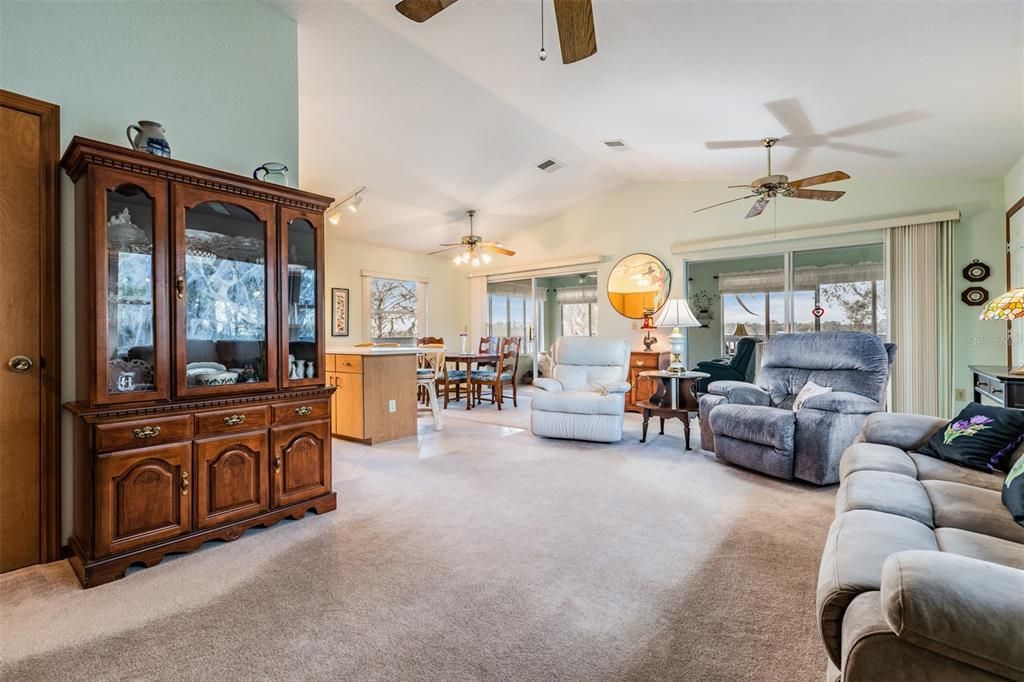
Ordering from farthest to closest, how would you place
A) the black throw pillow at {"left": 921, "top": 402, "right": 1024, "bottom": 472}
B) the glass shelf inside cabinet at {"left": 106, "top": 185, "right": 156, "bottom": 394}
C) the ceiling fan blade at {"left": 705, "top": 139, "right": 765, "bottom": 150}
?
1. the ceiling fan blade at {"left": 705, "top": 139, "right": 765, "bottom": 150}
2. the glass shelf inside cabinet at {"left": 106, "top": 185, "right": 156, "bottom": 394}
3. the black throw pillow at {"left": 921, "top": 402, "right": 1024, "bottom": 472}

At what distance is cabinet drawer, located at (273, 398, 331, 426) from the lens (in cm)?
245

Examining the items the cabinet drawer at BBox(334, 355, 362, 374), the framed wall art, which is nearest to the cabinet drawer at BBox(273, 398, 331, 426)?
the cabinet drawer at BBox(334, 355, 362, 374)

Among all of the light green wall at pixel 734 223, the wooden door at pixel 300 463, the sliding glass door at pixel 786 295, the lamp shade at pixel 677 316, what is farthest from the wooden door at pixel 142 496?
the sliding glass door at pixel 786 295

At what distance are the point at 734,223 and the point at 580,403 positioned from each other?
3.23 metres

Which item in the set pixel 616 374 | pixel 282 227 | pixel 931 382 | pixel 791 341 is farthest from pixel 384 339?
pixel 931 382

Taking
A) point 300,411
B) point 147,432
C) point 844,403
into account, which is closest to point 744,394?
point 844,403

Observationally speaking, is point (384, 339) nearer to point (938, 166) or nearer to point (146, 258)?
point (146, 258)

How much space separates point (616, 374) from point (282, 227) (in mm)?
3333

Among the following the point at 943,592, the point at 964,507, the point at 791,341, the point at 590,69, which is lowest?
the point at 964,507

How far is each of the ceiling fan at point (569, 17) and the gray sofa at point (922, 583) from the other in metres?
1.93

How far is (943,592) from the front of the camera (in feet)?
2.56

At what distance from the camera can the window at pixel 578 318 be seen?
8500 mm

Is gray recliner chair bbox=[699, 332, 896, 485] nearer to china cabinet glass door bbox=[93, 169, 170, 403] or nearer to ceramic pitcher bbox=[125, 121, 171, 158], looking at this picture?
china cabinet glass door bbox=[93, 169, 170, 403]

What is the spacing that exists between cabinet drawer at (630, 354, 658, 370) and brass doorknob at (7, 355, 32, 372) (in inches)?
215
